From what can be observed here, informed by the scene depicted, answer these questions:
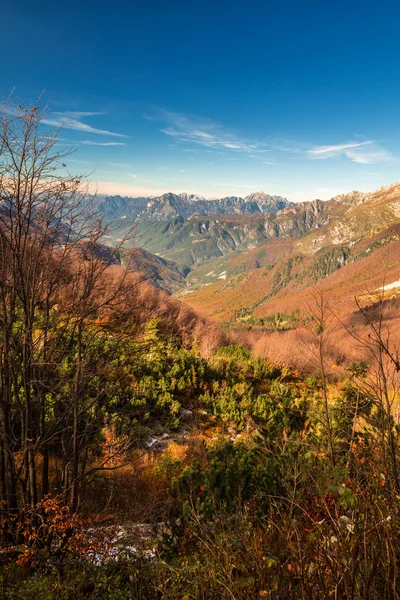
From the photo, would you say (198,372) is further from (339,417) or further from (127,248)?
(127,248)

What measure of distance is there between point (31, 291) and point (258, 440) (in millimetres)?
5974

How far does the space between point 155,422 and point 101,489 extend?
5.09 meters

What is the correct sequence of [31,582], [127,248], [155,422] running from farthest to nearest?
[155,422] < [127,248] < [31,582]

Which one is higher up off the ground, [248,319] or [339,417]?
[339,417]

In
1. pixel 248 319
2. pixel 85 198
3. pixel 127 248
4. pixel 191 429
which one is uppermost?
pixel 85 198

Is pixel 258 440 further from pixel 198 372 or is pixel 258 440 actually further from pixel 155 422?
pixel 198 372

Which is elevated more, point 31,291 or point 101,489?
point 31,291

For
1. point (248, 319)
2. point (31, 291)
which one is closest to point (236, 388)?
point (31, 291)

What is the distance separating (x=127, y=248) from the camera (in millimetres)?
5863

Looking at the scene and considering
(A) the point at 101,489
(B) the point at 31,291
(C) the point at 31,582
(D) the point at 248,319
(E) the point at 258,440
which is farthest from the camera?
(D) the point at 248,319

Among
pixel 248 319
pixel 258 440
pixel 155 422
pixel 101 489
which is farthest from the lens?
pixel 248 319

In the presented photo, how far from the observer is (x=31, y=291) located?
Answer: 5.41 meters

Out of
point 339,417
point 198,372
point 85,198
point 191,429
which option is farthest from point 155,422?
point 85,198

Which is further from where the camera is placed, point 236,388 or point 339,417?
point 236,388
